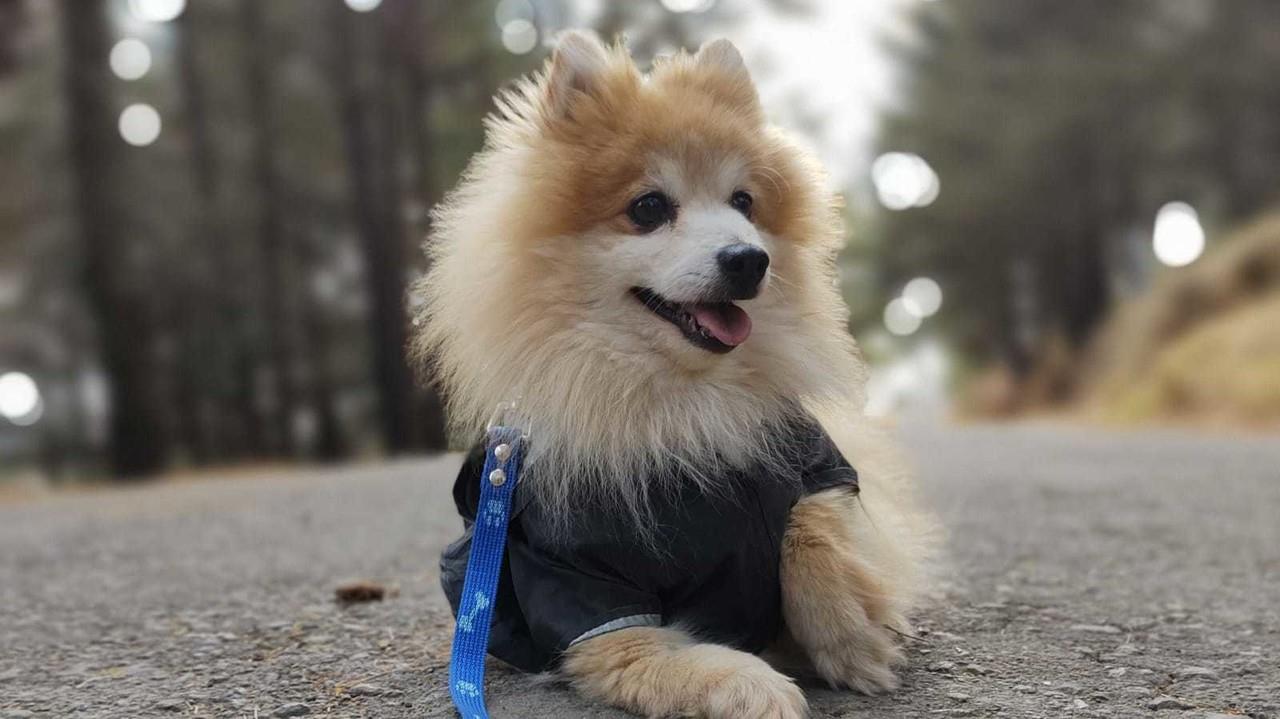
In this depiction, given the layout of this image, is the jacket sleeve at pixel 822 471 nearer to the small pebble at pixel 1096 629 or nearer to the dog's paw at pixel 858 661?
the dog's paw at pixel 858 661

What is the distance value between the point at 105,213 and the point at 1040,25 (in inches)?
642

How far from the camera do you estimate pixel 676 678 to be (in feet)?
7.41

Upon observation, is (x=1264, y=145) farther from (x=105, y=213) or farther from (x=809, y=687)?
(x=809, y=687)

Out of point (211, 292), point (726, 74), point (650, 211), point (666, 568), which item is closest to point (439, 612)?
point (666, 568)

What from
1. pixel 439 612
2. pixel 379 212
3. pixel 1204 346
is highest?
pixel 379 212

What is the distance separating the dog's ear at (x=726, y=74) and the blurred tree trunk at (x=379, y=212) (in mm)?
9167

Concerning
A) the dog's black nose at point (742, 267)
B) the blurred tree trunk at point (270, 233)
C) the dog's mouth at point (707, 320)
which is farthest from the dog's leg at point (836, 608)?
the blurred tree trunk at point (270, 233)

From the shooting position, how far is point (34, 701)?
2.70 metres

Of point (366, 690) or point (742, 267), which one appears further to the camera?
point (366, 690)

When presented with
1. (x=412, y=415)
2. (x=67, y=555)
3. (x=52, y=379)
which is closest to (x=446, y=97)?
(x=412, y=415)

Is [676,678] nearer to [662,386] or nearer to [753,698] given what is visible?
[753,698]

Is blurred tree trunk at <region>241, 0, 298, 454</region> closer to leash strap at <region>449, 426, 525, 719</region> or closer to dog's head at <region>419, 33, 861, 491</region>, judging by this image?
dog's head at <region>419, 33, 861, 491</region>

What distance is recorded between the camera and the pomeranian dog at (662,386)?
2459 millimetres

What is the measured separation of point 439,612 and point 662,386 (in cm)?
141
